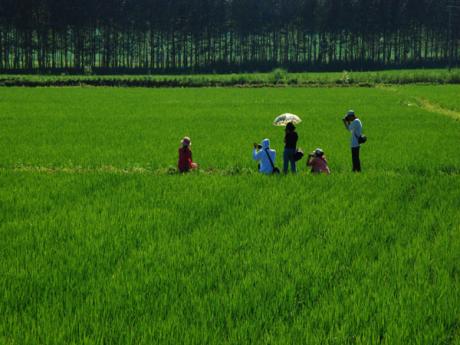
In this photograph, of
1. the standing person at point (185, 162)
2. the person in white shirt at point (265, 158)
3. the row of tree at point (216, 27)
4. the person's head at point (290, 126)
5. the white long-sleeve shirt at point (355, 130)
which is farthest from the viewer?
the row of tree at point (216, 27)

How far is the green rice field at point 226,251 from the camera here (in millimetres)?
4105

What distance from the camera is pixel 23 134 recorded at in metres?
18.1

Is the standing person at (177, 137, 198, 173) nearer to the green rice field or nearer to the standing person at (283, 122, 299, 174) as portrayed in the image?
the green rice field

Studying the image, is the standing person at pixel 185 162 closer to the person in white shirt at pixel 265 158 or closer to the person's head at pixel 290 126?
the person in white shirt at pixel 265 158

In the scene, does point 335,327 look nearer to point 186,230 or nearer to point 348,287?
point 348,287

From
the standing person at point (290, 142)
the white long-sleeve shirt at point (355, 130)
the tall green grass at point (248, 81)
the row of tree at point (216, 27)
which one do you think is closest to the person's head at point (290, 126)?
the standing person at point (290, 142)

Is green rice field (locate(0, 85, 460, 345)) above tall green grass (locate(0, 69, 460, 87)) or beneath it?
beneath

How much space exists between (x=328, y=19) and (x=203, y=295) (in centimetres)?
9466

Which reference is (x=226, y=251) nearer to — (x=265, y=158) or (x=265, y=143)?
(x=265, y=143)

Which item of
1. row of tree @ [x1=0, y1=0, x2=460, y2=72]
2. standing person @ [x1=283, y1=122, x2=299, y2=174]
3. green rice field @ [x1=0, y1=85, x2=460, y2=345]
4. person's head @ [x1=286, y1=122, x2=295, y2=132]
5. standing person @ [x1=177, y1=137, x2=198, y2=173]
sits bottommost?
green rice field @ [x1=0, y1=85, x2=460, y2=345]

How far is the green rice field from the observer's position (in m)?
4.11

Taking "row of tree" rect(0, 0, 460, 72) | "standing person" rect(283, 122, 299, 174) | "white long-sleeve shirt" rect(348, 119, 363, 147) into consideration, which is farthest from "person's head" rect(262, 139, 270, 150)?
"row of tree" rect(0, 0, 460, 72)

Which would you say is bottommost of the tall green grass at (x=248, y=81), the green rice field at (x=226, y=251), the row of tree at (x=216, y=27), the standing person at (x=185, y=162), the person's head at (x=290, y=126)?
the green rice field at (x=226, y=251)

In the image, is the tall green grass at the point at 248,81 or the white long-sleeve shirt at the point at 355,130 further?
the tall green grass at the point at 248,81
